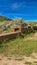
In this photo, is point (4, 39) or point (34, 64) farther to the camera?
point (4, 39)

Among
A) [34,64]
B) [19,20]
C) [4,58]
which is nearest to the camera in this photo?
[34,64]

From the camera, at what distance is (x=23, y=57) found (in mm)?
8867

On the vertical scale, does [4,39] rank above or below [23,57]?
above

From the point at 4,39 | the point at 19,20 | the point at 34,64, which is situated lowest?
the point at 34,64

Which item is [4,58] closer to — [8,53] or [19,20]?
[8,53]

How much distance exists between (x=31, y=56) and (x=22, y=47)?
1.82 metres

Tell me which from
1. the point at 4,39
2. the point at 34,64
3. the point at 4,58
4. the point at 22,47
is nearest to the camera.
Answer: the point at 34,64

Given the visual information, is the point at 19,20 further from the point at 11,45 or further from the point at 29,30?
the point at 11,45

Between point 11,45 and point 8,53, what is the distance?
1.86 meters

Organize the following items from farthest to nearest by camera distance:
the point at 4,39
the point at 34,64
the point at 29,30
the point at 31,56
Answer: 1. the point at 29,30
2. the point at 4,39
3. the point at 31,56
4. the point at 34,64

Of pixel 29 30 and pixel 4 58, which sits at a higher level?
pixel 29 30

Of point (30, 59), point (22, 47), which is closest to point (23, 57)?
point (30, 59)

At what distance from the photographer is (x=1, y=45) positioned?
10.9 meters

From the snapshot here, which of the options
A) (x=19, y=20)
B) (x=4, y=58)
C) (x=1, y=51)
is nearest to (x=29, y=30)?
(x=19, y=20)
